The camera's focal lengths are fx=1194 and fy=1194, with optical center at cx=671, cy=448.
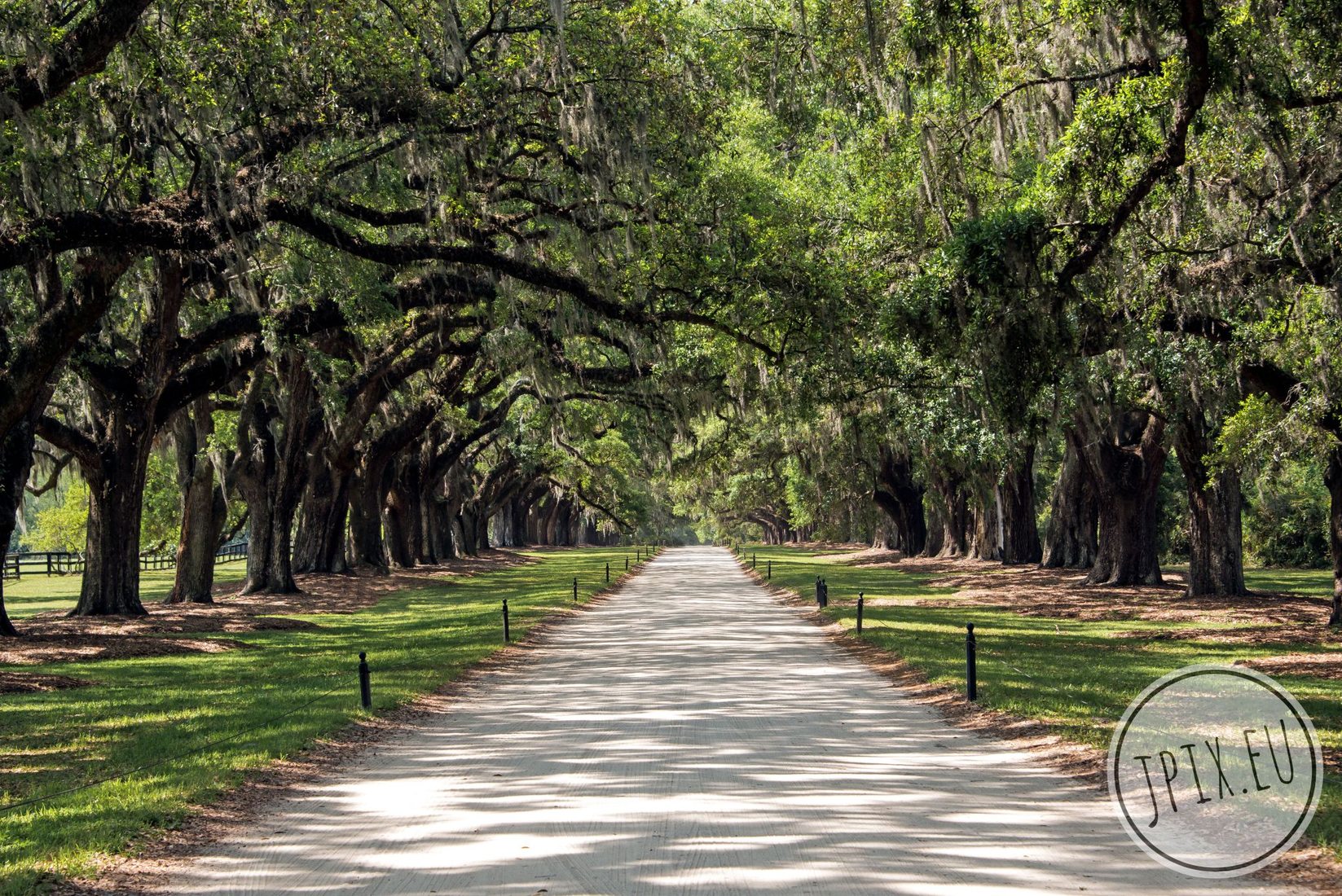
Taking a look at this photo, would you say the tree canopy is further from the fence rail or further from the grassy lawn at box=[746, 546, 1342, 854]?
the fence rail

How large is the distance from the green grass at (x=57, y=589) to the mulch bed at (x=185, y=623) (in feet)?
12.6

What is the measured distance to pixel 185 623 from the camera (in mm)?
23047

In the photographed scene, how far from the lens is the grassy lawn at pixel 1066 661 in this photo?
36.5ft

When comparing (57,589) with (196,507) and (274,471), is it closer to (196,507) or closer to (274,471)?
(274,471)

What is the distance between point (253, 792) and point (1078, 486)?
35.3m

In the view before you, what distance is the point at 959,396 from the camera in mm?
25594

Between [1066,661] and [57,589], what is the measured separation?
38.0 m

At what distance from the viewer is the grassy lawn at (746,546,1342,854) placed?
11117mm

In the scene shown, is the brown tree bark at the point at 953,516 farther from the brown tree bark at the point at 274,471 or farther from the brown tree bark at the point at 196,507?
the brown tree bark at the point at 196,507

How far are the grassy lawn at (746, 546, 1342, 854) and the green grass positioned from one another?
19302 millimetres

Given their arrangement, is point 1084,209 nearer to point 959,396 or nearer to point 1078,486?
point 959,396

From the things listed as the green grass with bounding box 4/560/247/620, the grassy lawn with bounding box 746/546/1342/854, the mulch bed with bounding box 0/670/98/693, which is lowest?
the green grass with bounding box 4/560/247/620

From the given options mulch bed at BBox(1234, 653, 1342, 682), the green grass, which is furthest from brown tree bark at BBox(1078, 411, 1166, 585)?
the green grass

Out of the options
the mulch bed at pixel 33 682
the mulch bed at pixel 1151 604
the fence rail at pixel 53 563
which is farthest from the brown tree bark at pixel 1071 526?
the fence rail at pixel 53 563
